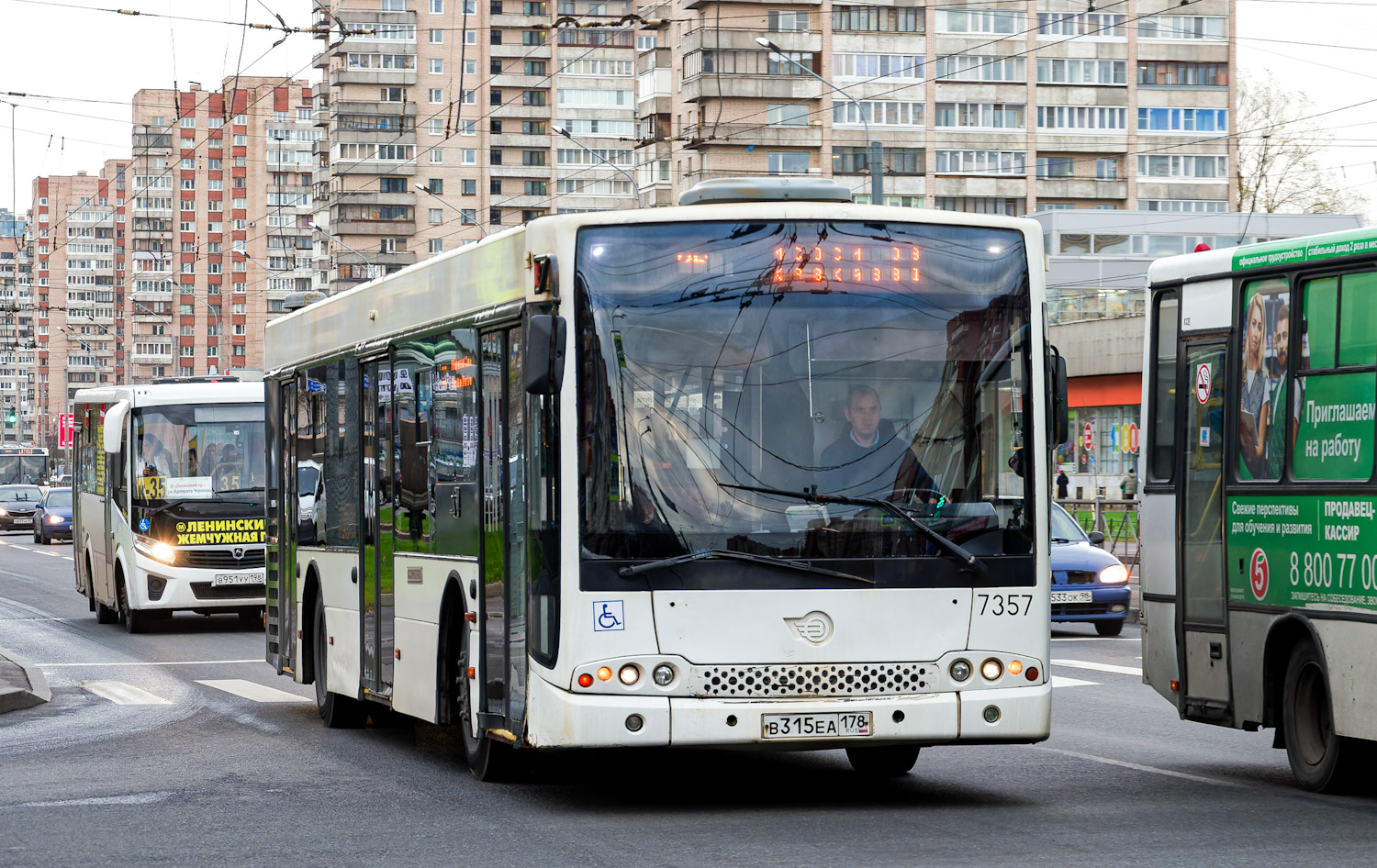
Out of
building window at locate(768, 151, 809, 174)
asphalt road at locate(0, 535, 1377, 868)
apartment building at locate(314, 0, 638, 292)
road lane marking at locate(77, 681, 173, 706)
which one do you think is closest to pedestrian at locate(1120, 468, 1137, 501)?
road lane marking at locate(77, 681, 173, 706)

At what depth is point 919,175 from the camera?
96.1m

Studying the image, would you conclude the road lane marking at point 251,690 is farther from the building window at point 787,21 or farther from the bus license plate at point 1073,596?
the building window at point 787,21

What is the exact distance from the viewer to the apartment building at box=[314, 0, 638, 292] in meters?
114

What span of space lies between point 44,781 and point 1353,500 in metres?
6.58

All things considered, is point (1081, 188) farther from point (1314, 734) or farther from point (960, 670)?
point (960, 670)

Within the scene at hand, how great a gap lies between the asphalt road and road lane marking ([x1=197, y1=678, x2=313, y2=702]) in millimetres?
1022

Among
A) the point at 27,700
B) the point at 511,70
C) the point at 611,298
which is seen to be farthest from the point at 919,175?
the point at 611,298

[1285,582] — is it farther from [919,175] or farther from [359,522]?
[919,175]

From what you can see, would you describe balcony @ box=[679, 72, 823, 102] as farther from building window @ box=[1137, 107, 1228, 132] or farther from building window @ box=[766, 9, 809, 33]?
building window @ box=[1137, 107, 1228, 132]

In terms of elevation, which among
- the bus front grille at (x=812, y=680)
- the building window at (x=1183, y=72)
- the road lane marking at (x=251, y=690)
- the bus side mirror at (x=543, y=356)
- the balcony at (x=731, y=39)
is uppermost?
the balcony at (x=731, y=39)

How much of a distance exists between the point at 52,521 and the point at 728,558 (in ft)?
168

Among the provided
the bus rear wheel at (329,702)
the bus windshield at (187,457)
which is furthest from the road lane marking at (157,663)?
the bus rear wheel at (329,702)

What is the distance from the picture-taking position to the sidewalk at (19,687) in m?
16.5

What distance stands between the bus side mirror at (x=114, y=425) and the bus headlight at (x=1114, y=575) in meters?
10.8
